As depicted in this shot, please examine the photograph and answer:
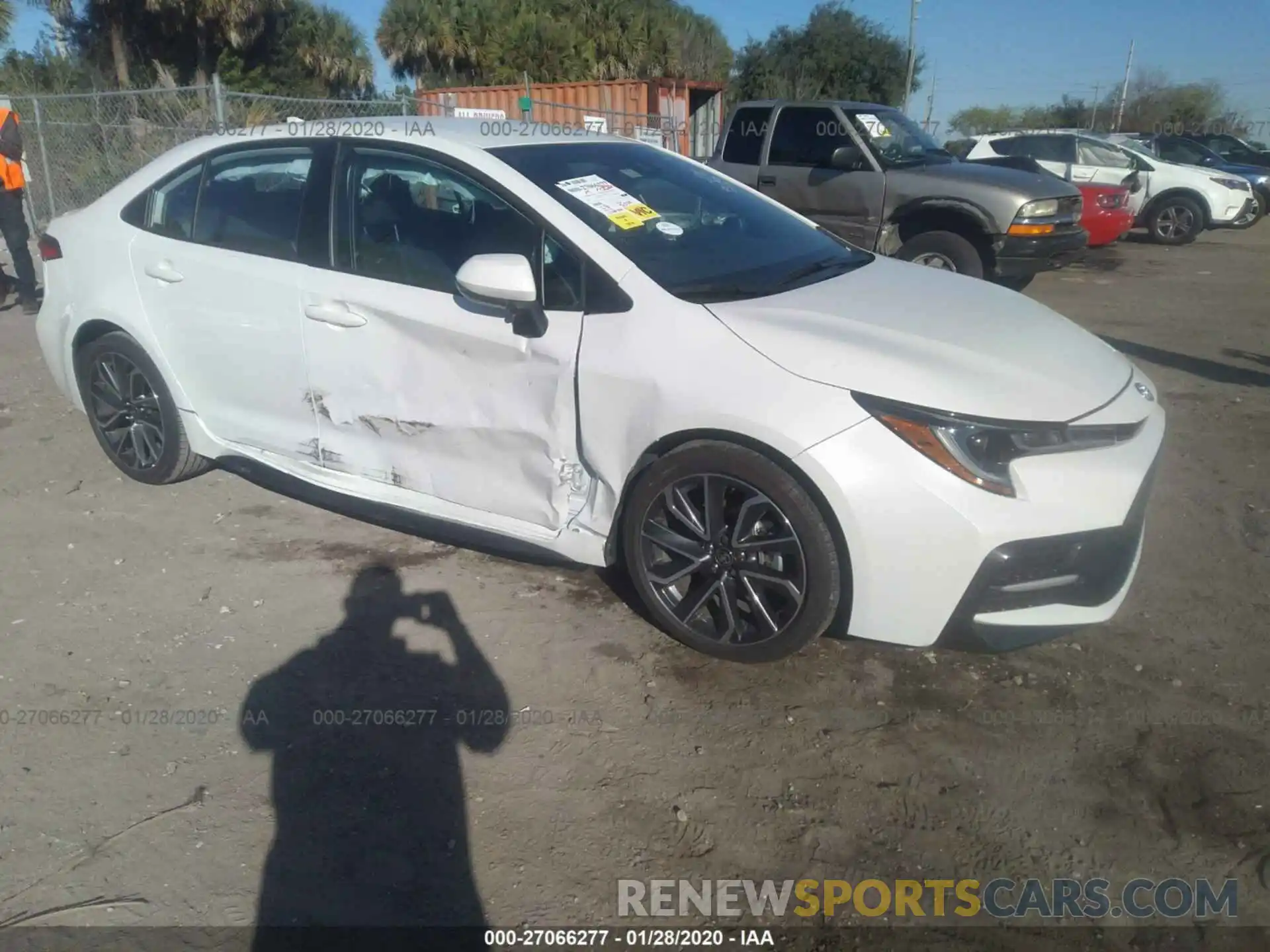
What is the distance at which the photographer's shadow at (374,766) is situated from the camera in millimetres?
2484

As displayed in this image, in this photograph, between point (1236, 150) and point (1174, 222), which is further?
point (1236, 150)

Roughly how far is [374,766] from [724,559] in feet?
4.13

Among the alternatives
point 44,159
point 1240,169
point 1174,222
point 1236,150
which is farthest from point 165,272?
point 1236,150

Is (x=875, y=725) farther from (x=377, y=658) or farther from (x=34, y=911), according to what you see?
(x=34, y=911)

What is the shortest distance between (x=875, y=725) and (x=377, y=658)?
5.63ft

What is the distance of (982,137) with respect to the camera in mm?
15695

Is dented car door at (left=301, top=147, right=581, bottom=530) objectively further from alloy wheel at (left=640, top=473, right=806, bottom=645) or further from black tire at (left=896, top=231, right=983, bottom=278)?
black tire at (left=896, top=231, right=983, bottom=278)

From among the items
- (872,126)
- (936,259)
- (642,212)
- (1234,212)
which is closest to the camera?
(642,212)

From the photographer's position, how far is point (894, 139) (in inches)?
377

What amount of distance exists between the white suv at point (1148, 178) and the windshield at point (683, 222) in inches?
456

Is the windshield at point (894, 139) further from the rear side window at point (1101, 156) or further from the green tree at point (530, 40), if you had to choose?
the green tree at point (530, 40)

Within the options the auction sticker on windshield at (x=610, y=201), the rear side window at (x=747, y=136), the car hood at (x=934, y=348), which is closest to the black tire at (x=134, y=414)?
the auction sticker on windshield at (x=610, y=201)

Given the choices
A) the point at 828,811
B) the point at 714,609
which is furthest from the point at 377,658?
the point at 828,811

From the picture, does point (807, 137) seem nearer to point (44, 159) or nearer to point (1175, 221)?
point (1175, 221)
